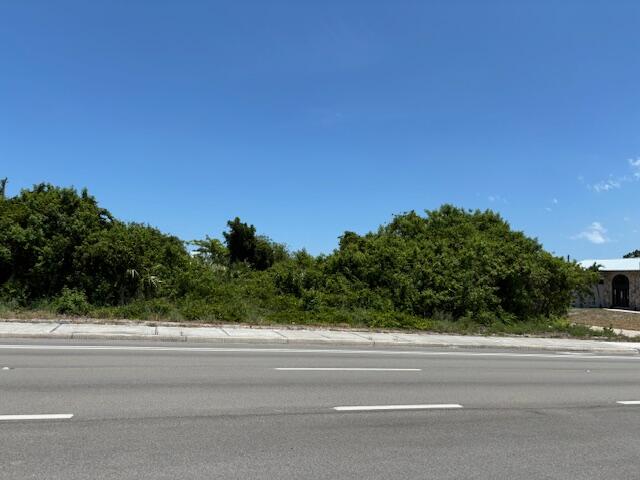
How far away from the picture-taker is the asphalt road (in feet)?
17.1

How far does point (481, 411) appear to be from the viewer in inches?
316

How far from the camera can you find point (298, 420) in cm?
696

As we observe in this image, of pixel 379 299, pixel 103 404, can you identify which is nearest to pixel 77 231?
pixel 379 299

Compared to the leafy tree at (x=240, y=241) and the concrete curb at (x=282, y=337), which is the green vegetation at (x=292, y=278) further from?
the leafy tree at (x=240, y=241)

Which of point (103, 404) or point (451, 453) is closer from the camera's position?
point (451, 453)

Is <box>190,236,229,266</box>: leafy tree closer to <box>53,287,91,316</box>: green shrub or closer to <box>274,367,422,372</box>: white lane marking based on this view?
<box>53,287,91,316</box>: green shrub

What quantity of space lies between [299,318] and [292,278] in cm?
367

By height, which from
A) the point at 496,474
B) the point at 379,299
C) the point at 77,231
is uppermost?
the point at 77,231

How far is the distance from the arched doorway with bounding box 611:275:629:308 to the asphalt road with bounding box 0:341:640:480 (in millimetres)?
44379

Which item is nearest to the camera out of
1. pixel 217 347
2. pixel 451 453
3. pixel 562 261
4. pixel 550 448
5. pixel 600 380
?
pixel 451 453

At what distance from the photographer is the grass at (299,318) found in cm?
1948

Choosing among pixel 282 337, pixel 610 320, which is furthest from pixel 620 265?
pixel 282 337

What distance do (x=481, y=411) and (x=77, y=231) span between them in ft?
58.5

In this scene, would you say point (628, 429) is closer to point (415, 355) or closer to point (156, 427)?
point (156, 427)
